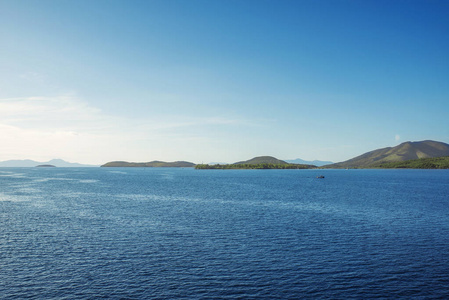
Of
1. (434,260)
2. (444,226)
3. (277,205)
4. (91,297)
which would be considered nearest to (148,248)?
(91,297)

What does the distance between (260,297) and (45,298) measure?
23.8 m

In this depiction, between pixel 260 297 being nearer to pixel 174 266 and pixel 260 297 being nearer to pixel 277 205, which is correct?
pixel 174 266

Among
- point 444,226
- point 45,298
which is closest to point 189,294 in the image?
point 45,298

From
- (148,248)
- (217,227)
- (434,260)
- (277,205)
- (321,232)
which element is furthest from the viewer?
(277,205)

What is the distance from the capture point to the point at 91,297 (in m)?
33.8

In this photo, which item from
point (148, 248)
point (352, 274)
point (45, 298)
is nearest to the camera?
point (45, 298)

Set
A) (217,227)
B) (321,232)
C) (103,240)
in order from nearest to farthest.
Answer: (103,240) → (321,232) → (217,227)

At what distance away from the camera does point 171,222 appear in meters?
72.1

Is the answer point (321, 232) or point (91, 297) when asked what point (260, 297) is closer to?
point (91, 297)

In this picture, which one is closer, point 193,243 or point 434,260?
point 434,260

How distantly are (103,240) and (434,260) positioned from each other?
54769mm

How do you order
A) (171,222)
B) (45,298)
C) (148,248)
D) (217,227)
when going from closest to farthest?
(45,298)
(148,248)
(217,227)
(171,222)

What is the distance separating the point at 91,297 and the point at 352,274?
3253 centimetres

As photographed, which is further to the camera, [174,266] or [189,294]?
[174,266]
